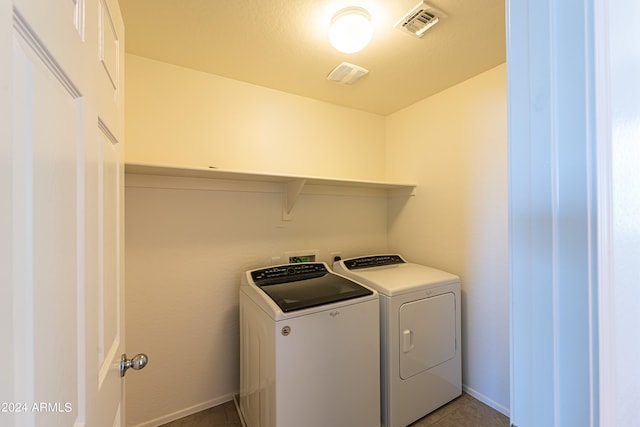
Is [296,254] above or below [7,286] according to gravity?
below

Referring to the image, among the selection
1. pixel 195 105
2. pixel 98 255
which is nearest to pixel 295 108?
pixel 195 105

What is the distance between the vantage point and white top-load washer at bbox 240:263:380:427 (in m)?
1.29

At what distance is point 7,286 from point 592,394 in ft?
2.52

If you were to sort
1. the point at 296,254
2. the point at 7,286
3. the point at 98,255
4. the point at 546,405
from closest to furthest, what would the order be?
the point at 7,286
the point at 546,405
the point at 98,255
the point at 296,254

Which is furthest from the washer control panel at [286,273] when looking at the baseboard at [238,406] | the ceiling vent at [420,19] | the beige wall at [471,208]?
the ceiling vent at [420,19]

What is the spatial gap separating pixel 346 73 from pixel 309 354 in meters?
1.88

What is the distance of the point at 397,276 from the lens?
74.9 inches

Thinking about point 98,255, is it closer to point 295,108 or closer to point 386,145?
point 295,108

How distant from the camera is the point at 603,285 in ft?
1.18

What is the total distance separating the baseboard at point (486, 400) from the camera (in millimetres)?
1776

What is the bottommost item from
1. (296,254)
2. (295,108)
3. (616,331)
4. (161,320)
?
(161,320)

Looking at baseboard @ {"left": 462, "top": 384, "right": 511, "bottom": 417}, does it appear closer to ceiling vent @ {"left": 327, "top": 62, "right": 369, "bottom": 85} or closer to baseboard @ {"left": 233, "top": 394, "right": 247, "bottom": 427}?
baseboard @ {"left": 233, "top": 394, "right": 247, "bottom": 427}

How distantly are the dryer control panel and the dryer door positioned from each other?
53cm

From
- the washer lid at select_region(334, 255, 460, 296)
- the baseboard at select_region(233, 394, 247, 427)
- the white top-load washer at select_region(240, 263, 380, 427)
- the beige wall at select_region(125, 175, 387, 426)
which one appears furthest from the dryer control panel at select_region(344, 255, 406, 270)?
the baseboard at select_region(233, 394, 247, 427)
